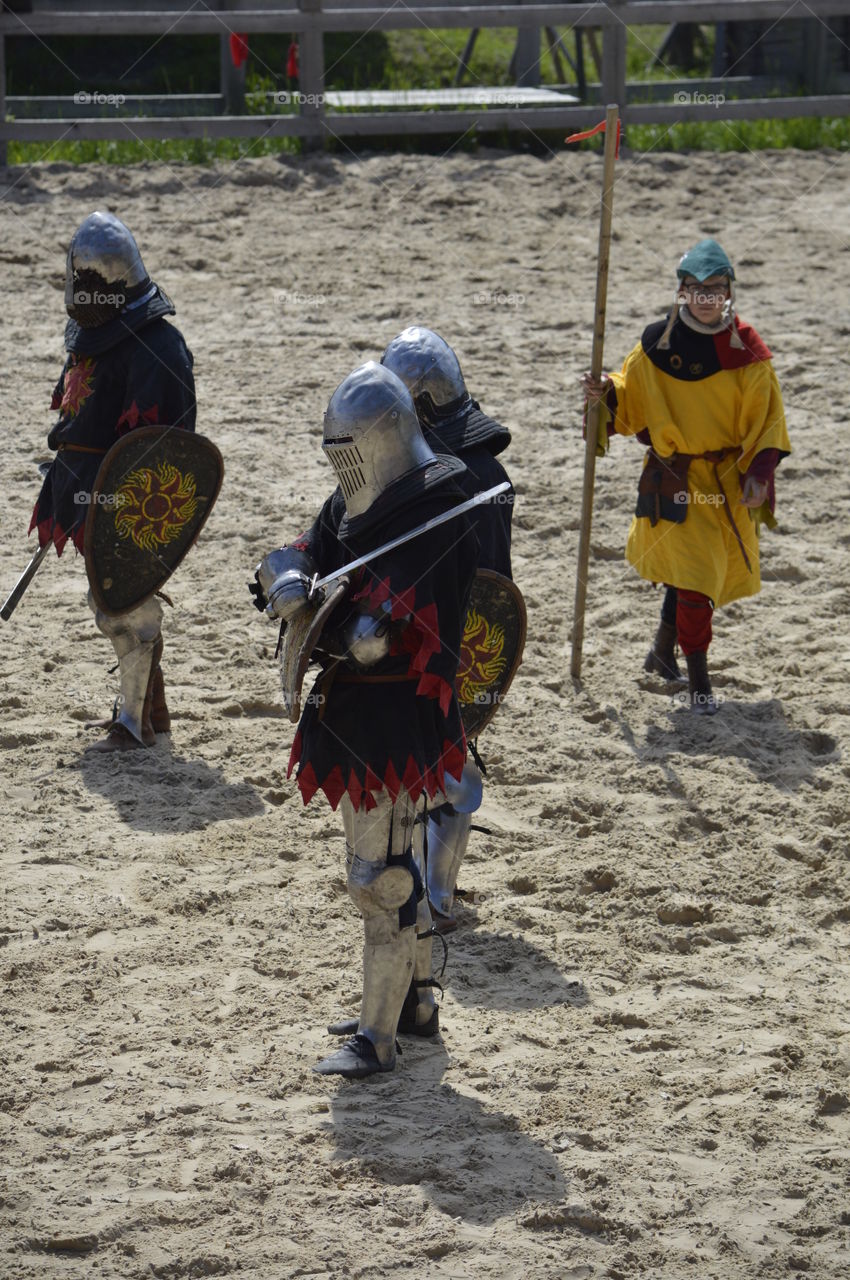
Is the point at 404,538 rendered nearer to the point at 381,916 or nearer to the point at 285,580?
the point at 285,580

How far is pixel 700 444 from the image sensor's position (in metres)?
5.61

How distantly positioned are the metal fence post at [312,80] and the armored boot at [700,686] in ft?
22.0

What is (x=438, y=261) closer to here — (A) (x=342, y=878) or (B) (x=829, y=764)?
(B) (x=829, y=764)

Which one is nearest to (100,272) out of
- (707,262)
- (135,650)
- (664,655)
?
(135,650)

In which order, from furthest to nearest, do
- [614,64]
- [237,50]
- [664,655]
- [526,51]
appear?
[526,51] → [614,64] → [237,50] → [664,655]

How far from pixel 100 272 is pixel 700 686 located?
2487mm

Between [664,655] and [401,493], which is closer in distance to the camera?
[401,493]

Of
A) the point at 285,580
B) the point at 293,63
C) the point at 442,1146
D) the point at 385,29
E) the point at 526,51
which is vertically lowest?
the point at 442,1146

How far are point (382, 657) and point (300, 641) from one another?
0.60ft

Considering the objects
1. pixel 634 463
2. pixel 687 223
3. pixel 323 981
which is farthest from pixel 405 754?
pixel 687 223

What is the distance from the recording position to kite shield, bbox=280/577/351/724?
11.0 feet

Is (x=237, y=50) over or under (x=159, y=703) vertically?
over

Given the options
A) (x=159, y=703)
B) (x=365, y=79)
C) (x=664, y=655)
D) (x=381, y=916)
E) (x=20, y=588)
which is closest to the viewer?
(x=381, y=916)

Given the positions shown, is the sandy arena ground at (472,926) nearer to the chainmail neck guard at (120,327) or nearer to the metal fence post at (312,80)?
the chainmail neck guard at (120,327)
